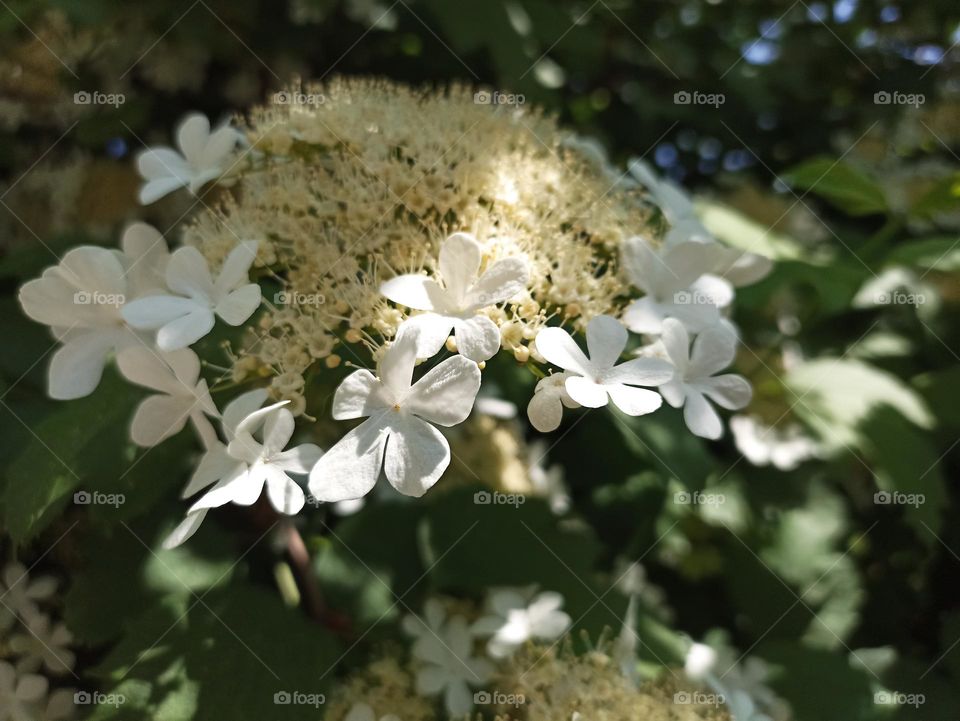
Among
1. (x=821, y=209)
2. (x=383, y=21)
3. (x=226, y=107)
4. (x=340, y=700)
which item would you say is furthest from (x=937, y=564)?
(x=226, y=107)

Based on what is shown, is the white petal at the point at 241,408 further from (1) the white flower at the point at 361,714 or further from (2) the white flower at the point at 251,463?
(1) the white flower at the point at 361,714

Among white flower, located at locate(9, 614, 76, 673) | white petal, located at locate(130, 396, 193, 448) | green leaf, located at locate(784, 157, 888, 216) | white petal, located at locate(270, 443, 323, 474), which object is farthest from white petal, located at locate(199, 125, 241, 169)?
green leaf, located at locate(784, 157, 888, 216)

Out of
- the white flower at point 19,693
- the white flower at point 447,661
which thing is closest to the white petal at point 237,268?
the white flower at point 447,661

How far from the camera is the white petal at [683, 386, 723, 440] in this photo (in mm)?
1108

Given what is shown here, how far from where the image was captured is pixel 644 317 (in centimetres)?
118

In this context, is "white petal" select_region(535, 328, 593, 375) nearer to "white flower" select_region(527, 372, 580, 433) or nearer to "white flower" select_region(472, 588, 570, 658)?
"white flower" select_region(527, 372, 580, 433)

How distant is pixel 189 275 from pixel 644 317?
63 centimetres

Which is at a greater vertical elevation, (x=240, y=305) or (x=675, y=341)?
(x=675, y=341)

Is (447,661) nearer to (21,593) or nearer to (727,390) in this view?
(727,390)

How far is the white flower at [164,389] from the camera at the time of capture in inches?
41.0

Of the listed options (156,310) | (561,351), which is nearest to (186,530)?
(156,310)

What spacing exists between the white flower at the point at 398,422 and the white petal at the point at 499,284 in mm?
114

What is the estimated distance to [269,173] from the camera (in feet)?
4.50

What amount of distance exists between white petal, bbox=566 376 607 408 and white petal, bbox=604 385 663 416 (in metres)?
0.01
